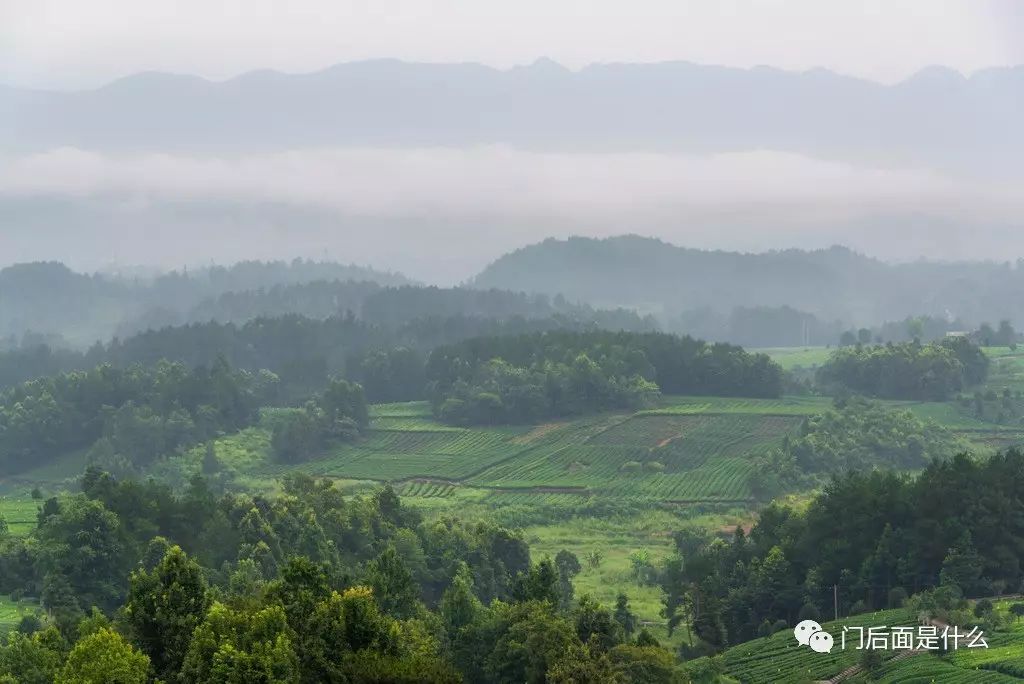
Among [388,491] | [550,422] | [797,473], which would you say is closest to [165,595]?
[388,491]

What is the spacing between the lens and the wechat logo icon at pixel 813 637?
5072cm

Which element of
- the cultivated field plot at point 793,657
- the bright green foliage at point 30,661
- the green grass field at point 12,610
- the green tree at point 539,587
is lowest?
the cultivated field plot at point 793,657

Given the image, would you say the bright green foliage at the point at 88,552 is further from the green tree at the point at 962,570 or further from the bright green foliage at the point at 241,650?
the green tree at the point at 962,570

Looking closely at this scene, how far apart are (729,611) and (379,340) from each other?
12021 centimetres

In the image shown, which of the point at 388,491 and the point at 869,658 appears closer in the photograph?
the point at 869,658

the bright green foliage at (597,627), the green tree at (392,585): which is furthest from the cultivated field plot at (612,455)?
the bright green foliage at (597,627)

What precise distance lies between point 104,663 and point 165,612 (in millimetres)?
4766

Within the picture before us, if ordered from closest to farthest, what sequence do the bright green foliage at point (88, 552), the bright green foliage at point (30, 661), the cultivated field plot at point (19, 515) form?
1. the bright green foliage at point (30, 661)
2. the bright green foliage at point (88, 552)
3. the cultivated field plot at point (19, 515)

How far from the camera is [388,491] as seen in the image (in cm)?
7500

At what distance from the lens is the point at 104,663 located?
33156mm

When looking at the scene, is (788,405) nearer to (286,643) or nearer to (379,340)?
(379,340)

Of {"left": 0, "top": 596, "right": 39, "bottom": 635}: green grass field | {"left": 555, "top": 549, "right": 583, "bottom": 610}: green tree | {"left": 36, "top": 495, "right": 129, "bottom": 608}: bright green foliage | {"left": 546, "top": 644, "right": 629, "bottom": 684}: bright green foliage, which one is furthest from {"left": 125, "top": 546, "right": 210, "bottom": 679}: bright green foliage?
{"left": 555, "top": 549, "right": 583, "bottom": 610}: green tree

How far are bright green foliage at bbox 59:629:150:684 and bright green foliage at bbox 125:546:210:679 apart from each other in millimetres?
3087

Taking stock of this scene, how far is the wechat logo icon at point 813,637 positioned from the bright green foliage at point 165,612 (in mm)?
23310
